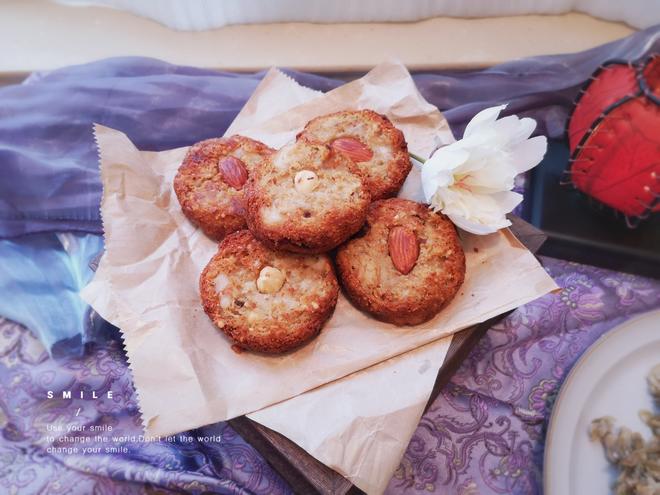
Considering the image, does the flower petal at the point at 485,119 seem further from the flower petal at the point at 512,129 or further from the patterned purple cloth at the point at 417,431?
the patterned purple cloth at the point at 417,431

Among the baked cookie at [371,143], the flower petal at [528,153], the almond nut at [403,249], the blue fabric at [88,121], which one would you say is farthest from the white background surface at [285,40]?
the almond nut at [403,249]

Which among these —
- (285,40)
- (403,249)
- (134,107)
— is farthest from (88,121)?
(403,249)

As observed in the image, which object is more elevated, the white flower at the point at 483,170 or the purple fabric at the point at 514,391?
the white flower at the point at 483,170

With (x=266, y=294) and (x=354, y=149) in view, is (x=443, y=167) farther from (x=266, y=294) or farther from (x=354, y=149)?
(x=266, y=294)

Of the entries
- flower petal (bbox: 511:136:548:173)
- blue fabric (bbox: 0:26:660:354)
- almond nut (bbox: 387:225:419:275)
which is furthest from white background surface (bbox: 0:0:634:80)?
almond nut (bbox: 387:225:419:275)

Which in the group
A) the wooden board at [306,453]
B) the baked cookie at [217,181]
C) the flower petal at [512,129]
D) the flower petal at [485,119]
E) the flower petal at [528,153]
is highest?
the flower petal at [485,119]

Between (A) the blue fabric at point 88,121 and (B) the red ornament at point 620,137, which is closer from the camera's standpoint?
(B) the red ornament at point 620,137

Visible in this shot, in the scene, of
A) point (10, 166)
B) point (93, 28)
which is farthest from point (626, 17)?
point (10, 166)
